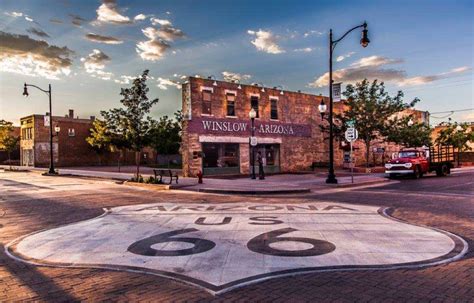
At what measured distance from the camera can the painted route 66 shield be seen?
5.84m

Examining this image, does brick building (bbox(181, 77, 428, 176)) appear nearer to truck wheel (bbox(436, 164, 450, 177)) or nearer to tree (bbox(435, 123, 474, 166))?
truck wheel (bbox(436, 164, 450, 177))

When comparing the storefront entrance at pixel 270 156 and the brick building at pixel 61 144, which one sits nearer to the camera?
the storefront entrance at pixel 270 156

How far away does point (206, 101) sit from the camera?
90.9 ft

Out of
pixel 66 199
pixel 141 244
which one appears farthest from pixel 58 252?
pixel 66 199

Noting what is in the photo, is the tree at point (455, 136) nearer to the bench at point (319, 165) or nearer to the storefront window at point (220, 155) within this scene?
the bench at point (319, 165)

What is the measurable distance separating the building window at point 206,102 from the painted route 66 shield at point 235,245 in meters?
17.3

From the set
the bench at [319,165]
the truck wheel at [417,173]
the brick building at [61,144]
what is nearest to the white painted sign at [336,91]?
the truck wheel at [417,173]

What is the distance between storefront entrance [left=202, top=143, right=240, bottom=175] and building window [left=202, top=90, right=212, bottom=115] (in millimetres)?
2589

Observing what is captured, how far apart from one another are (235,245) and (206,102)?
845 inches

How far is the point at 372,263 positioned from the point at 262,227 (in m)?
3.38

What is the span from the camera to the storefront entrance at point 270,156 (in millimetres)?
31556

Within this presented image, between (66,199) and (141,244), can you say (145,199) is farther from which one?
(141,244)

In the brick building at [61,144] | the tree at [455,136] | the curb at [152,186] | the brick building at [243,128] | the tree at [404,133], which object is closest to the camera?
the curb at [152,186]

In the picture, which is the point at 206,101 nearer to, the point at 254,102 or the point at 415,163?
the point at 254,102
